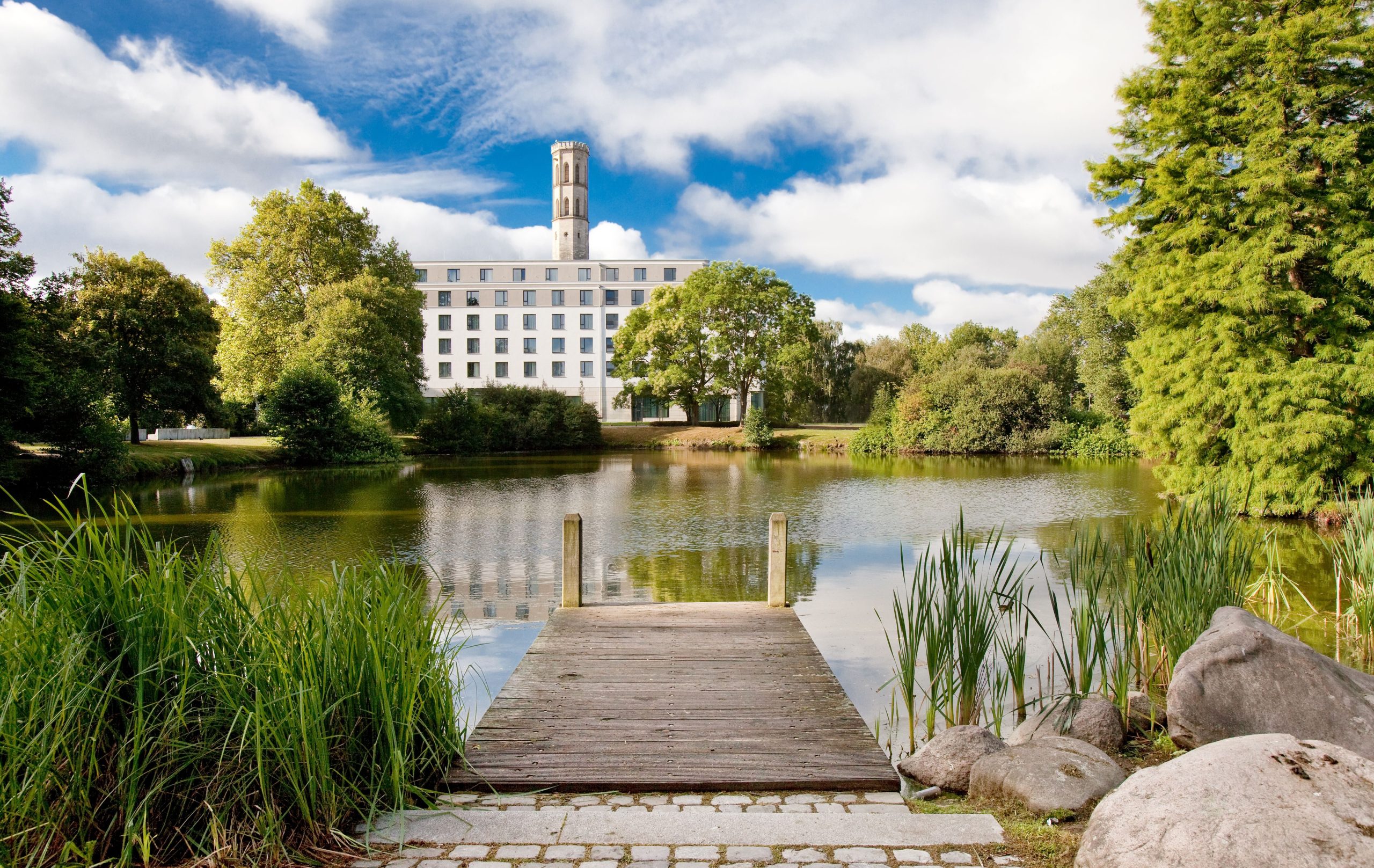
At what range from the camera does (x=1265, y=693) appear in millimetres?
3947

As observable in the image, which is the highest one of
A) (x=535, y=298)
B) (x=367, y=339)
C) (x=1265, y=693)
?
(x=535, y=298)

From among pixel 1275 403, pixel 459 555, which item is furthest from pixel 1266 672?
pixel 1275 403

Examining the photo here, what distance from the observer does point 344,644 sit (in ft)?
11.4

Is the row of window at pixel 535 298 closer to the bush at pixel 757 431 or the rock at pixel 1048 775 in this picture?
the bush at pixel 757 431

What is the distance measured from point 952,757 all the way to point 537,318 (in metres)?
63.4

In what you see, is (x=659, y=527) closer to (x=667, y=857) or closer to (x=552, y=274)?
(x=667, y=857)

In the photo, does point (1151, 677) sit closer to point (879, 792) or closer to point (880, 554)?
point (879, 792)

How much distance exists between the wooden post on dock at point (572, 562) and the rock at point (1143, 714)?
160 inches

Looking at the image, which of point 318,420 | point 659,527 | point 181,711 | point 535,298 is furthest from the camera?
point 535,298

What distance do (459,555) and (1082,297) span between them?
37.4 metres

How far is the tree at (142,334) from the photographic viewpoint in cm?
2606

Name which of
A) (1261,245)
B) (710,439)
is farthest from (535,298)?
(1261,245)

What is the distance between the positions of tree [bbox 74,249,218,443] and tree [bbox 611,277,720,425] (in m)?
23.2

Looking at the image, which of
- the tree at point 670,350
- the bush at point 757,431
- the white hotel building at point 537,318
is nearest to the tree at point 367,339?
the tree at point 670,350
